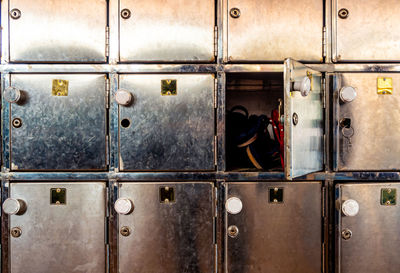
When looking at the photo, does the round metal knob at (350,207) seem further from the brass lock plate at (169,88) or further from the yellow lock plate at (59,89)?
the yellow lock plate at (59,89)

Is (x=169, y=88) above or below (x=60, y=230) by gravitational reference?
above

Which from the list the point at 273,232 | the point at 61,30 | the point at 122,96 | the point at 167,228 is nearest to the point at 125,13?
the point at 61,30

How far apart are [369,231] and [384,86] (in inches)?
34.7

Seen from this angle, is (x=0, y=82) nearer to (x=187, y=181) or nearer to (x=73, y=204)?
(x=73, y=204)

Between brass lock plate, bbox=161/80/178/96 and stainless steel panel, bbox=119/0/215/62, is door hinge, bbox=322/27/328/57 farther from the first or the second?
brass lock plate, bbox=161/80/178/96

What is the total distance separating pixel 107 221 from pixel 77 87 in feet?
2.72

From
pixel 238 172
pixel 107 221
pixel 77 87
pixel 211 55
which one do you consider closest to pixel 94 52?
pixel 77 87

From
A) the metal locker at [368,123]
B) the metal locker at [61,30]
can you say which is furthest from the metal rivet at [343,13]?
the metal locker at [61,30]

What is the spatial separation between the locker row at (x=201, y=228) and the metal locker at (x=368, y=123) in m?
0.15

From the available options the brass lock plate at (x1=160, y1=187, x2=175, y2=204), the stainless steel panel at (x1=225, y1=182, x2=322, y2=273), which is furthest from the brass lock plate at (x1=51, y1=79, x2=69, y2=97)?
the stainless steel panel at (x1=225, y1=182, x2=322, y2=273)

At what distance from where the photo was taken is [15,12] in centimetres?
153

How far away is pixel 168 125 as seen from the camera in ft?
5.03

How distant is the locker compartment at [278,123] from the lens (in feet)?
4.04

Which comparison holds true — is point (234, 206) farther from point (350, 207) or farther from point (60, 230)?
point (60, 230)
